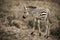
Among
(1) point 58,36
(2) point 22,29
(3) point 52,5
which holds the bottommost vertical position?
(1) point 58,36

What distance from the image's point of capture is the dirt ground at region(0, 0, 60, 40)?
4.33 m

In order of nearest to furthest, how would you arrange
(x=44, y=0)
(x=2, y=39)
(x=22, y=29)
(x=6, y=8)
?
(x=2, y=39) < (x=22, y=29) < (x=6, y=8) < (x=44, y=0)

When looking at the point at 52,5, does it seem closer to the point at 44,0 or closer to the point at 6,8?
the point at 44,0

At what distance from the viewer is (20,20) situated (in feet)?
16.0

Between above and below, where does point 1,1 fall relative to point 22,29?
above

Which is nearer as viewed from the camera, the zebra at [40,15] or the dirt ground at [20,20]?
the dirt ground at [20,20]

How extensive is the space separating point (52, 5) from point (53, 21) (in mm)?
670

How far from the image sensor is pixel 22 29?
460 centimetres

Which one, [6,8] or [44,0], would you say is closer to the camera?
[6,8]

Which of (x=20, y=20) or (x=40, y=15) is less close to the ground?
(x=40, y=15)

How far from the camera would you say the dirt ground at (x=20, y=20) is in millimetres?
4332

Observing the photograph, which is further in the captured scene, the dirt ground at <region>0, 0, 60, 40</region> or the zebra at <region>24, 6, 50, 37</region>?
the zebra at <region>24, 6, 50, 37</region>

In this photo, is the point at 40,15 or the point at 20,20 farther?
the point at 20,20

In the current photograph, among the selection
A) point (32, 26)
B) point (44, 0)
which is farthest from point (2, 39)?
point (44, 0)
